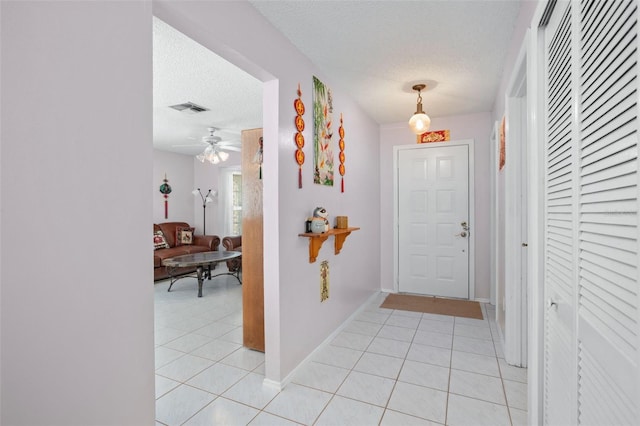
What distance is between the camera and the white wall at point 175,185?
247 inches

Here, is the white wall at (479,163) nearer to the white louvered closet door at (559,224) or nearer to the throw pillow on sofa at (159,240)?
the white louvered closet door at (559,224)

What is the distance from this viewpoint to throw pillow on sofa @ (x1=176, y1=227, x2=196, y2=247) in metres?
6.18

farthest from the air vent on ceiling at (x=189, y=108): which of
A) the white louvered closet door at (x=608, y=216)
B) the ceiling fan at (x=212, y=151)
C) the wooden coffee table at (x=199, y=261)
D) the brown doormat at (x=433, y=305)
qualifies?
the white louvered closet door at (x=608, y=216)

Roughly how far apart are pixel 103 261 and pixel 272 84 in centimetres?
149

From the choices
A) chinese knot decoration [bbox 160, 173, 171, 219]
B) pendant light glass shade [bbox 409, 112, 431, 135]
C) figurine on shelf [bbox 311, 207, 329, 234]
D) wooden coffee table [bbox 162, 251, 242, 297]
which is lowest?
wooden coffee table [bbox 162, 251, 242, 297]

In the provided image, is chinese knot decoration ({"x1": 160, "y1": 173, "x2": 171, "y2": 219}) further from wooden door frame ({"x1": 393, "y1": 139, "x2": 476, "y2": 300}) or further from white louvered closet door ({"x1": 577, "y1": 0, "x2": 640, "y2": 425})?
white louvered closet door ({"x1": 577, "y1": 0, "x2": 640, "y2": 425})

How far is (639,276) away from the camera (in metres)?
0.66

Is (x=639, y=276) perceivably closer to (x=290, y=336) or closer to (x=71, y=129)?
(x=71, y=129)

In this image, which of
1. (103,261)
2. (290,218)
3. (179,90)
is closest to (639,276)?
(103,261)

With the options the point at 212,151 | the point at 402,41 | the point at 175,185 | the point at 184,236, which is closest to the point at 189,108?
the point at 212,151

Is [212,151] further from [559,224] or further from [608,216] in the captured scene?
[608,216]

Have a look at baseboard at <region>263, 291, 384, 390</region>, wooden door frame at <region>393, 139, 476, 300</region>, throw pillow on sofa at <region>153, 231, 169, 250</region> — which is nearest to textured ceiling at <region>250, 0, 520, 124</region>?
wooden door frame at <region>393, 139, 476, 300</region>

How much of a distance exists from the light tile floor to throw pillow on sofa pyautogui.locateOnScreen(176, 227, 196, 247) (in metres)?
3.08

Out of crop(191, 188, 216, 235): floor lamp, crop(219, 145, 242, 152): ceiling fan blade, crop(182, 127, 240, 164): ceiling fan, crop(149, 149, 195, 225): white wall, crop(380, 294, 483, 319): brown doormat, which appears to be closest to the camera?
crop(380, 294, 483, 319): brown doormat
